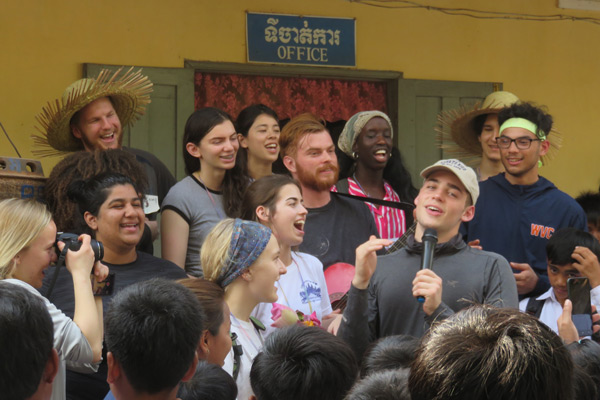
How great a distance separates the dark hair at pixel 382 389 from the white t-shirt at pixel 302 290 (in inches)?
67.2

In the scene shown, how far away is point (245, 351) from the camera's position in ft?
11.0

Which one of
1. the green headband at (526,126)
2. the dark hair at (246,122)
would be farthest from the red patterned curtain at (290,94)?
the green headband at (526,126)

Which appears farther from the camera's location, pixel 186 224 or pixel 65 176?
pixel 186 224

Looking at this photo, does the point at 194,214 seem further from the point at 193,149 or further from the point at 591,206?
the point at 591,206

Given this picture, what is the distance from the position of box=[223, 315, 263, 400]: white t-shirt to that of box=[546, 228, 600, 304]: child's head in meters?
1.81

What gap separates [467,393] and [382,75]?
18.9 feet

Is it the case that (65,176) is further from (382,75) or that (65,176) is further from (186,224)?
(382,75)

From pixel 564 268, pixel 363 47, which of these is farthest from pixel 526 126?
pixel 363 47

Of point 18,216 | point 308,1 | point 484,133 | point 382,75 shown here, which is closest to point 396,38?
point 382,75

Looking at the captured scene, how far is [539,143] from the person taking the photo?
5086 mm

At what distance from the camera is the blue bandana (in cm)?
353

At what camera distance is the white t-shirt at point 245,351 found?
318 centimetres

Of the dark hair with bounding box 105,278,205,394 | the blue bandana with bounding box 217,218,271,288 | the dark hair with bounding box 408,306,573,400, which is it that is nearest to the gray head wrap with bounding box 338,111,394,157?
the blue bandana with bounding box 217,218,271,288

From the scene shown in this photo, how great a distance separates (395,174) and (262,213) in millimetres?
1590
